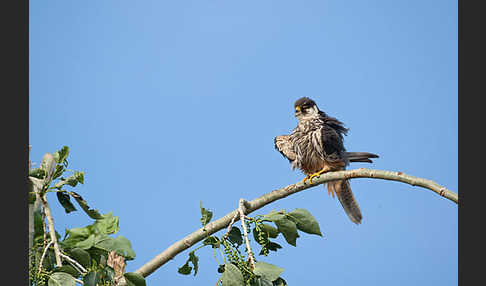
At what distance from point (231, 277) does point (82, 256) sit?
0.61 metres

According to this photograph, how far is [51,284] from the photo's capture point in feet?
4.64

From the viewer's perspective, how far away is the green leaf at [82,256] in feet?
5.35

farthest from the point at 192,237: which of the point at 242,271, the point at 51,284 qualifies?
the point at 51,284

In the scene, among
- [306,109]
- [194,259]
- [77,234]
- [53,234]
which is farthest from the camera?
[306,109]

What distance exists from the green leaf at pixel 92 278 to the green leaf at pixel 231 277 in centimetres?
42

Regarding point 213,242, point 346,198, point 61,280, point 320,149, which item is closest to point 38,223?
point 61,280

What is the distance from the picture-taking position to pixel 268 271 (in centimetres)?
136

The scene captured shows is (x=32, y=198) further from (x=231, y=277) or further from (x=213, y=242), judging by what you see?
(x=231, y=277)

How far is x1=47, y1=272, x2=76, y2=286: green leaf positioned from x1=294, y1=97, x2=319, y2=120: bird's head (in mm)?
2062

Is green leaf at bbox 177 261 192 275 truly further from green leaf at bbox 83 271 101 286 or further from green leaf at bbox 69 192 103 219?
green leaf at bbox 69 192 103 219

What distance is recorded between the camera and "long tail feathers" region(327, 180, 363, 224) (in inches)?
114

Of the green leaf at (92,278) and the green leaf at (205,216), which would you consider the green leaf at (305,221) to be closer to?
the green leaf at (205,216)

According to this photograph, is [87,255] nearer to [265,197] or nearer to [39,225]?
[39,225]

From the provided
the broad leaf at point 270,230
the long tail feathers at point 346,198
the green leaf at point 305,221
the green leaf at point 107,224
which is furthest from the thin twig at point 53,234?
the long tail feathers at point 346,198
